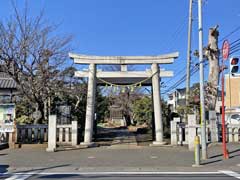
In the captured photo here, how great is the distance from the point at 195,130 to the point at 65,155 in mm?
6465

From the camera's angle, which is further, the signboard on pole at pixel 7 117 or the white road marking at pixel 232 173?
the signboard on pole at pixel 7 117

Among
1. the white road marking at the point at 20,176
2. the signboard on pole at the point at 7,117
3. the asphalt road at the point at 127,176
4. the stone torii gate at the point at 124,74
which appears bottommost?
the white road marking at the point at 20,176

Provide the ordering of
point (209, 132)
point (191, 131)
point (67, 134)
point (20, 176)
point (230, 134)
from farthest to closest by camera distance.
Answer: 1. point (67, 134)
2. point (230, 134)
3. point (209, 132)
4. point (191, 131)
5. point (20, 176)

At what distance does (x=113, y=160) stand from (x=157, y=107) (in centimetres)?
637

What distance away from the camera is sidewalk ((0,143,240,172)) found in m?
12.1

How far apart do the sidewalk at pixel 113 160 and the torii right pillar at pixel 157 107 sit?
4.96 ft

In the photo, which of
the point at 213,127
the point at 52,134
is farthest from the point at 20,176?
the point at 213,127

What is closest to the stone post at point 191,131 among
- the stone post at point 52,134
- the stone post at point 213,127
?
the stone post at point 213,127

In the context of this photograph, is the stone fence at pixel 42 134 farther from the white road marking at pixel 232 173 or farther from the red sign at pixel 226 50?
the white road marking at pixel 232 173

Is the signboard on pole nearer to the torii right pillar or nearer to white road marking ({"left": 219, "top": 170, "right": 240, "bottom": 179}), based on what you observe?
the torii right pillar

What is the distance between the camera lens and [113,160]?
1390cm

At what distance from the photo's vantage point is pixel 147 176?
10234 millimetres

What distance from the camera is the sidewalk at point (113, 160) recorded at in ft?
39.8

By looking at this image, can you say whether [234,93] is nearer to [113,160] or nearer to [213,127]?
[213,127]
